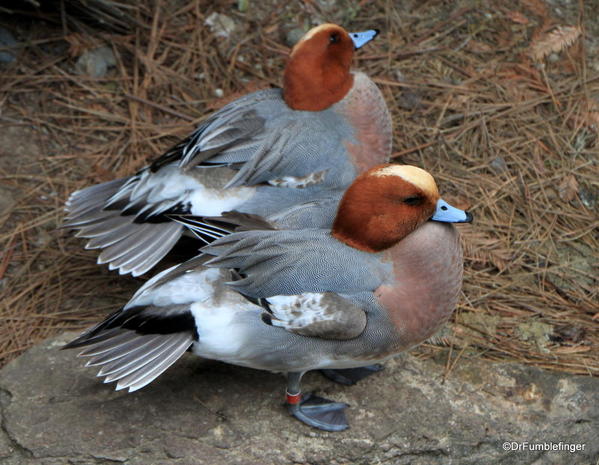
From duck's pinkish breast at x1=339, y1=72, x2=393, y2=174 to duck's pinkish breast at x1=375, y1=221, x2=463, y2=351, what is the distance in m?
0.85

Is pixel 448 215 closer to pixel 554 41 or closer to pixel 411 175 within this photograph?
pixel 411 175

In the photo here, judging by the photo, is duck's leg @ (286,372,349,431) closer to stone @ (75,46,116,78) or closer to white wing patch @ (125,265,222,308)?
white wing patch @ (125,265,222,308)

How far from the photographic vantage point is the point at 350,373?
2.98m

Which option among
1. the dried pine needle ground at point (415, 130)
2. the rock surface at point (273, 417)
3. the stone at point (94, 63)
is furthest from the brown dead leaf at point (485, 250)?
the stone at point (94, 63)

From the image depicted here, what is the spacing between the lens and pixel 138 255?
132 inches

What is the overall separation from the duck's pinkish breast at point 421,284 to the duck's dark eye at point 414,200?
4.1 inches

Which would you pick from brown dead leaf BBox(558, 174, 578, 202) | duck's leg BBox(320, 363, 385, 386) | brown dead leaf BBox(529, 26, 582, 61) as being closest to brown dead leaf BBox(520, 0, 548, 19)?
brown dead leaf BBox(529, 26, 582, 61)

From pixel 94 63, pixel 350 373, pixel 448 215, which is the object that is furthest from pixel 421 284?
pixel 94 63

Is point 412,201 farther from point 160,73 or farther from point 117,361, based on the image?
point 160,73

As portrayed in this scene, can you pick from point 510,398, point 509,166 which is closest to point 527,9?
point 509,166

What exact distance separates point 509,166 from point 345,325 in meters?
1.72

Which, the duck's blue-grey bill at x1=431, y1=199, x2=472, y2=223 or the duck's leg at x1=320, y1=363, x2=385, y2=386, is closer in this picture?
the duck's blue-grey bill at x1=431, y1=199, x2=472, y2=223

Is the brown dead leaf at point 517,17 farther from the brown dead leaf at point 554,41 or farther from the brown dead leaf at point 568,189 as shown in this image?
the brown dead leaf at point 568,189

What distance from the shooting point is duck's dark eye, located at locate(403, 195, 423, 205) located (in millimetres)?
2645
